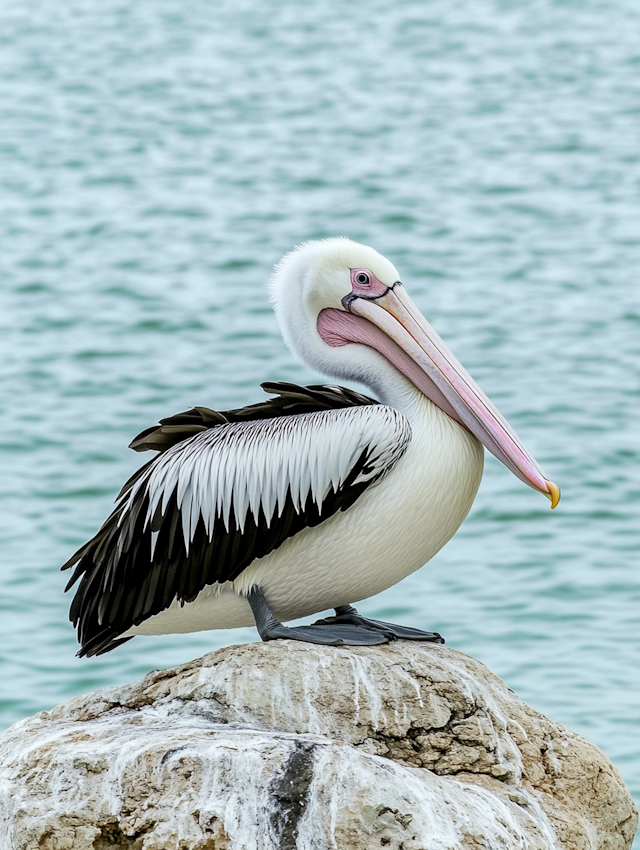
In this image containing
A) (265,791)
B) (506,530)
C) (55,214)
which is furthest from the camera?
(55,214)

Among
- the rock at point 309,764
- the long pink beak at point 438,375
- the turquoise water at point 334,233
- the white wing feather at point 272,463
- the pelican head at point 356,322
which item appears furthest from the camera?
the turquoise water at point 334,233

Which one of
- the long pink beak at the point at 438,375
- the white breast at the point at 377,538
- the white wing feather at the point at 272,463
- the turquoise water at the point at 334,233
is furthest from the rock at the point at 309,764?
the turquoise water at the point at 334,233

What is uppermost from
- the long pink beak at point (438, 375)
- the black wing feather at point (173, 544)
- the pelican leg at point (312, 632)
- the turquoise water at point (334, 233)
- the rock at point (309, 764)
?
the long pink beak at point (438, 375)

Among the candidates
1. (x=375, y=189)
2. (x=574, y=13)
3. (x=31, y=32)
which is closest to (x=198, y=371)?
(x=375, y=189)

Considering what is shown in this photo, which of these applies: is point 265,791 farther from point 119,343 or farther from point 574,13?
point 574,13

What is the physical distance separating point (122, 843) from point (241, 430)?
4.25 feet

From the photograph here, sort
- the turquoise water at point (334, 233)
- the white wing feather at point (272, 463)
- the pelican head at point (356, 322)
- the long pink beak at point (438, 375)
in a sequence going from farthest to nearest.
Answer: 1. the turquoise water at point (334, 233)
2. the pelican head at point (356, 322)
3. the long pink beak at point (438, 375)
4. the white wing feather at point (272, 463)

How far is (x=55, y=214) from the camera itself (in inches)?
684

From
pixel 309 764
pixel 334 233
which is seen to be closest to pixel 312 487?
pixel 309 764

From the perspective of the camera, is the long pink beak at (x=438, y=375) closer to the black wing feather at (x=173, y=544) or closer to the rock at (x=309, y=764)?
the black wing feather at (x=173, y=544)

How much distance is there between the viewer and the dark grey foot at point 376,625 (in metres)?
4.69

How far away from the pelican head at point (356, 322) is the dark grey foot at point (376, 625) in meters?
0.66

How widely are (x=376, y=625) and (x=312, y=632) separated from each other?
25cm

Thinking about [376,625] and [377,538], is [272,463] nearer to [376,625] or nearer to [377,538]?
[377,538]
